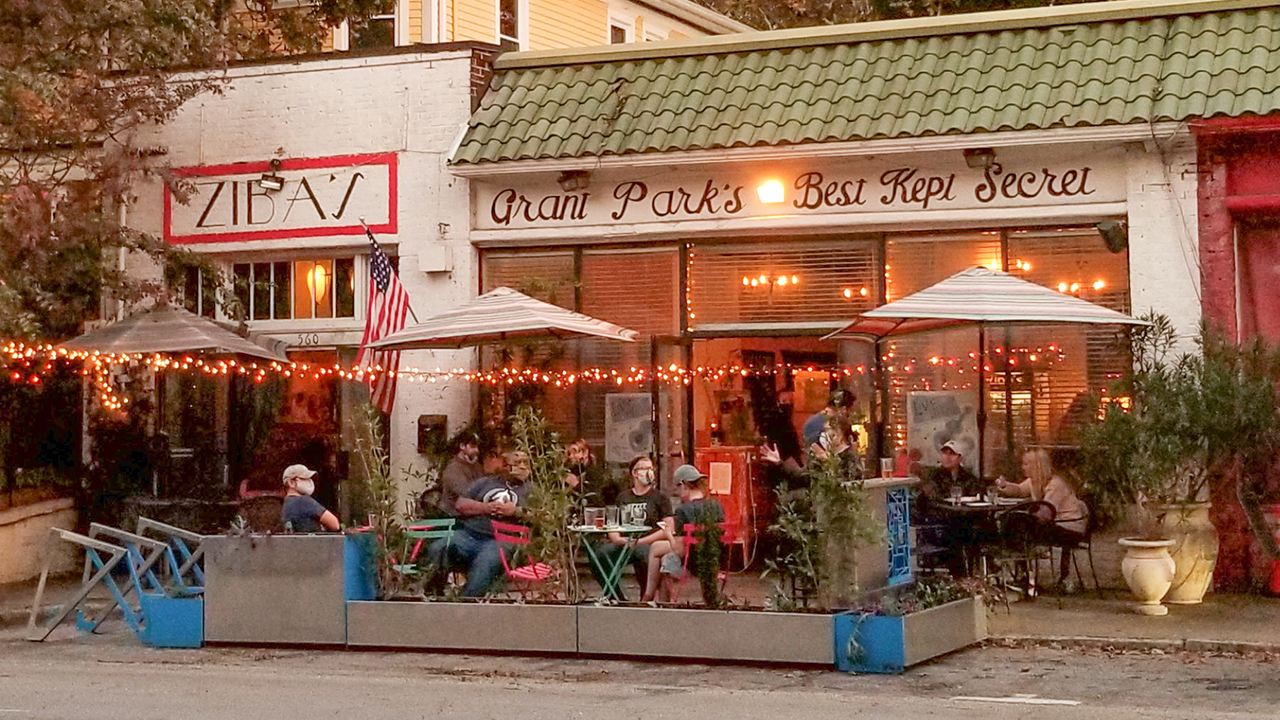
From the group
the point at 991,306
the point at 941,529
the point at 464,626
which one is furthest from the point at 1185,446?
the point at 464,626

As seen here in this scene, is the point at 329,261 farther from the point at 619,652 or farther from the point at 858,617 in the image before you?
the point at 858,617

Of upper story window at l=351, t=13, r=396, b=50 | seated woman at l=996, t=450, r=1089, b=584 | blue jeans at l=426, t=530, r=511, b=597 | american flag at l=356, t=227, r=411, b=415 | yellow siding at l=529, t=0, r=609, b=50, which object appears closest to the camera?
blue jeans at l=426, t=530, r=511, b=597

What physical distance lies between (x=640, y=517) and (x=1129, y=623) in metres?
3.81

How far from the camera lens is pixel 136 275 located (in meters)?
18.8

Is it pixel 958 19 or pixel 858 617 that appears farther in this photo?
pixel 958 19

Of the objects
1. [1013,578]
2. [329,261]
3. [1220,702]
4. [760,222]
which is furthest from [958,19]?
[1220,702]

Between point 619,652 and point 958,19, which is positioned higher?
point 958,19

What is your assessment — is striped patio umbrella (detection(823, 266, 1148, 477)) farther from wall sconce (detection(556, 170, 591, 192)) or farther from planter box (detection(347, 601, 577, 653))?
planter box (detection(347, 601, 577, 653))

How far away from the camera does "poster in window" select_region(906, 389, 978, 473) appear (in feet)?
52.1

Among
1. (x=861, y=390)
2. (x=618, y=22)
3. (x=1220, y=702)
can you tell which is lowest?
(x=1220, y=702)

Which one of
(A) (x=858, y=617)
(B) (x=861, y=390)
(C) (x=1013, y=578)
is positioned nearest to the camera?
(A) (x=858, y=617)

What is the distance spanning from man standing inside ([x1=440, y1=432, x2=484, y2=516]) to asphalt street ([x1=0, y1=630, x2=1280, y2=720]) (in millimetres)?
2368

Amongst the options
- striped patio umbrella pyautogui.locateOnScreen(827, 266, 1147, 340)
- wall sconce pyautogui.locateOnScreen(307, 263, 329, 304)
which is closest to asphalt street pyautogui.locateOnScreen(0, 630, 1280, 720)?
striped patio umbrella pyautogui.locateOnScreen(827, 266, 1147, 340)

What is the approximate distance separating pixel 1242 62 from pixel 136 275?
1152cm
